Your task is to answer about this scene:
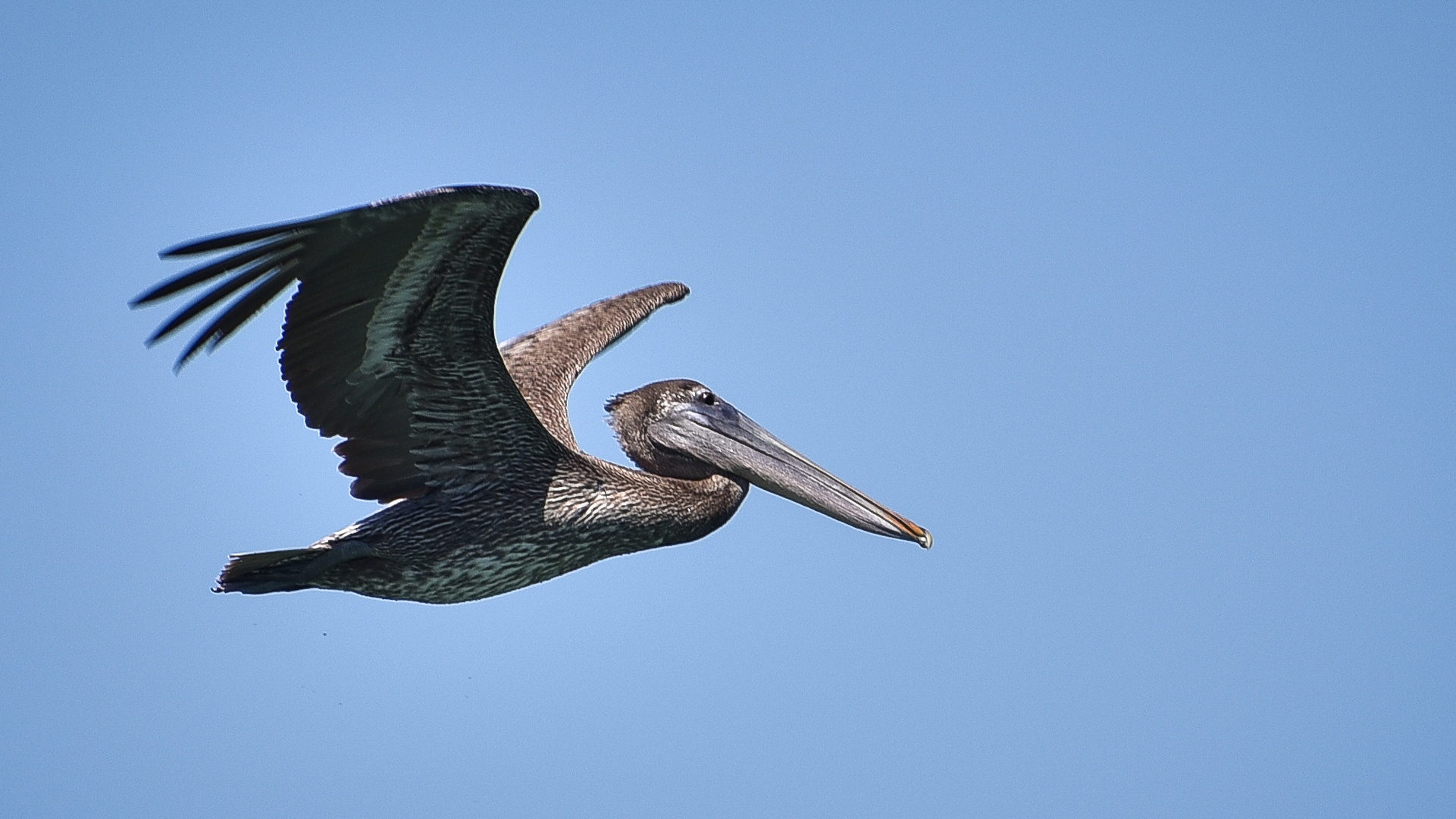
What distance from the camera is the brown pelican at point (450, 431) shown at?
23.7 feet

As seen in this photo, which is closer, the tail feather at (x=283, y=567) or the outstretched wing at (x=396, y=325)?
the outstretched wing at (x=396, y=325)

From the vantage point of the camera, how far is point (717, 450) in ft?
30.5

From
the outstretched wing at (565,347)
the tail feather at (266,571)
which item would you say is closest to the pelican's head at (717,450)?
the outstretched wing at (565,347)

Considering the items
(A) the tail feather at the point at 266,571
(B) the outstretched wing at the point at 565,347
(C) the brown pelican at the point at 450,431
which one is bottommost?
(A) the tail feather at the point at 266,571

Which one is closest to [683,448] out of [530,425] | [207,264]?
[530,425]

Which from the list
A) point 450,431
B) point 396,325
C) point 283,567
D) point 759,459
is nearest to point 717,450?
point 759,459

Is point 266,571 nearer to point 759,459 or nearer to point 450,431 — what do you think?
point 450,431

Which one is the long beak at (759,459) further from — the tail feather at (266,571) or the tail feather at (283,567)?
the tail feather at (266,571)

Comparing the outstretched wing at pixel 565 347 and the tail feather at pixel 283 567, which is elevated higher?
the outstretched wing at pixel 565 347

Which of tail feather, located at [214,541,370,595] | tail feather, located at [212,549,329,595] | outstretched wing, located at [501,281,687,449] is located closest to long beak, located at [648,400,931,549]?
outstretched wing, located at [501,281,687,449]

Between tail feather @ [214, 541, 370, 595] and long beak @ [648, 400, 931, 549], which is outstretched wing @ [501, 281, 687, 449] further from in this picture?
tail feather @ [214, 541, 370, 595]

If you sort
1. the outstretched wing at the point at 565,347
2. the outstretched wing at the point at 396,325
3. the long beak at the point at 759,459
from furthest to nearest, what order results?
the outstretched wing at the point at 565,347 → the long beak at the point at 759,459 → the outstretched wing at the point at 396,325

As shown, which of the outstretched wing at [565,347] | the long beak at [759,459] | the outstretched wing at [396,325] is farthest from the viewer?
the outstretched wing at [565,347]

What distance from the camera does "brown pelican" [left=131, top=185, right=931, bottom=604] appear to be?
23.7 feet
